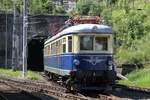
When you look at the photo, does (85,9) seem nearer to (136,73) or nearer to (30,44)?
(30,44)

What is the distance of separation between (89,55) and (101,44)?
0.77m

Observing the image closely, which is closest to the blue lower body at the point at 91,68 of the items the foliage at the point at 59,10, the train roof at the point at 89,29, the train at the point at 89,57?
the train at the point at 89,57

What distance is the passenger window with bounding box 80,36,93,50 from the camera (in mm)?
22453

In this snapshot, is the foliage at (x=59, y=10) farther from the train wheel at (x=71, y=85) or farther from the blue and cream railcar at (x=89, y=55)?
the blue and cream railcar at (x=89, y=55)

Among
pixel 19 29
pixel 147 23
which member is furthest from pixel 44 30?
pixel 147 23

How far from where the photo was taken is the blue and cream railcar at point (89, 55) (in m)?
22.2

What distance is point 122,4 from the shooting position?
56.6 metres

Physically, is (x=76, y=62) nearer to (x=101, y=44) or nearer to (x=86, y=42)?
(x=86, y=42)

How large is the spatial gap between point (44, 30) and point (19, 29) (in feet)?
8.37

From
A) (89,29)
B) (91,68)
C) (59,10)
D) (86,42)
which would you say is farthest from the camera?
(59,10)

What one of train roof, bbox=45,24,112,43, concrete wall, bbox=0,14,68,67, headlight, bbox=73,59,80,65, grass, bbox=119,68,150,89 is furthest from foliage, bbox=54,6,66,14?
headlight, bbox=73,59,80,65

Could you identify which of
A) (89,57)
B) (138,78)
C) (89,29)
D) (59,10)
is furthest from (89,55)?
(59,10)

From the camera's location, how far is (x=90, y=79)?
2230 cm

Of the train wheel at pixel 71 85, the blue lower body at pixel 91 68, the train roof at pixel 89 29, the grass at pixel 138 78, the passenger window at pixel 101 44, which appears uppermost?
the train roof at pixel 89 29
